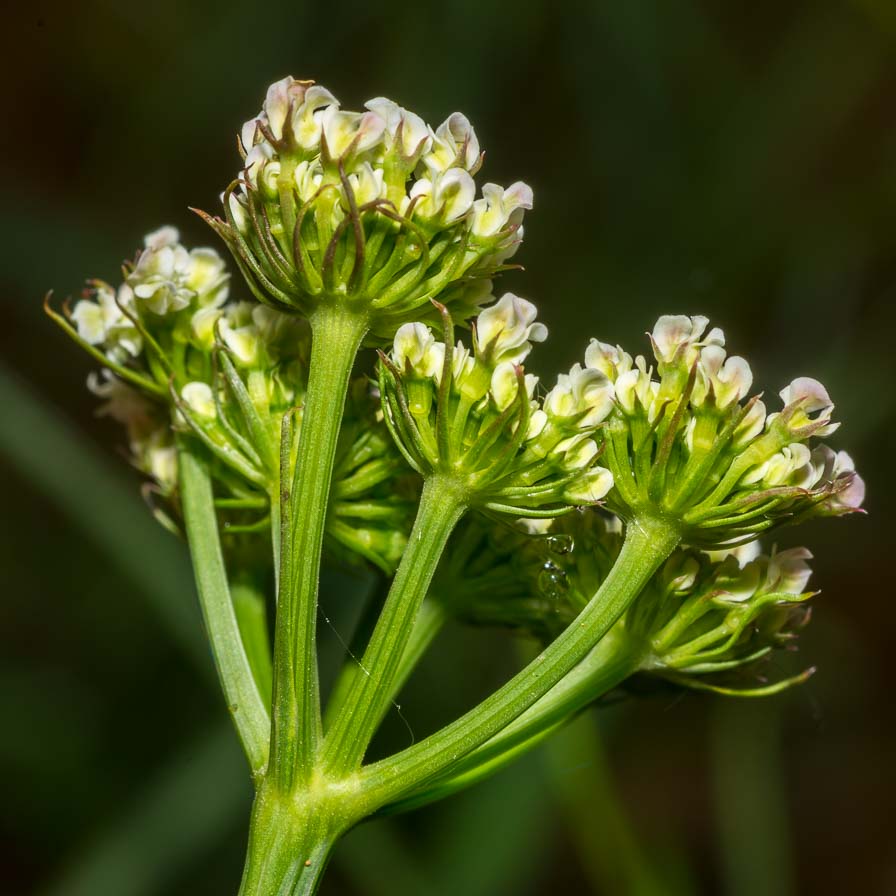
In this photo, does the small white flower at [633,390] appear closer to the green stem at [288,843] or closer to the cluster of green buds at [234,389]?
the cluster of green buds at [234,389]

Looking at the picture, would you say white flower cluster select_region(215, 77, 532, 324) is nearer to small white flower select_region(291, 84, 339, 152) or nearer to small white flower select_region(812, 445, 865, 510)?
small white flower select_region(291, 84, 339, 152)

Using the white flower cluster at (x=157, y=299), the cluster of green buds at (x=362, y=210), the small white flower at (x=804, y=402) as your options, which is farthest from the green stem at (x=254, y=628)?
the small white flower at (x=804, y=402)

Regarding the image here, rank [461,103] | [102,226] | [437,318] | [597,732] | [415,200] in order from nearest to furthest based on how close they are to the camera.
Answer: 1. [415,200]
2. [437,318]
3. [597,732]
4. [461,103]
5. [102,226]

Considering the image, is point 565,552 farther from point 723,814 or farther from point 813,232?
point 813,232

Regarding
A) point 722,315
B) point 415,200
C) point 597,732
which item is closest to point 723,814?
point 597,732

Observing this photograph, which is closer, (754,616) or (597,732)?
(754,616)

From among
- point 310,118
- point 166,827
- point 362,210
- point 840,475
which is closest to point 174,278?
point 310,118
